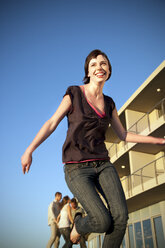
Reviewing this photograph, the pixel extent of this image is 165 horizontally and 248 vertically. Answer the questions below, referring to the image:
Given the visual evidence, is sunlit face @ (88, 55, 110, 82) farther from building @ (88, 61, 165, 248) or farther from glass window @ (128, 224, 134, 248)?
glass window @ (128, 224, 134, 248)

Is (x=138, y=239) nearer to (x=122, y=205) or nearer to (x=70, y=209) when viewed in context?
(x=70, y=209)

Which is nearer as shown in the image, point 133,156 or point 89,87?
point 89,87

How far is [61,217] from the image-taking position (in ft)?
19.8

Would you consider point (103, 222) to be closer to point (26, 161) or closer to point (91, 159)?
point (91, 159)

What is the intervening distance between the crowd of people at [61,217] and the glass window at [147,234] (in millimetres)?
9170

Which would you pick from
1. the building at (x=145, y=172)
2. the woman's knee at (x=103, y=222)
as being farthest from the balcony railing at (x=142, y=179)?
the woman's knee at (x=103, y=222)

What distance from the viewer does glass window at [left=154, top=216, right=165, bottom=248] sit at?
13238mm

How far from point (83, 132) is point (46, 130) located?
0.30 m

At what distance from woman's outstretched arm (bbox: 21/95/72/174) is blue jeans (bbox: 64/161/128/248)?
0.31m

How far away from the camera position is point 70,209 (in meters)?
6.09

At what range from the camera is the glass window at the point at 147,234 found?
46.2 ft

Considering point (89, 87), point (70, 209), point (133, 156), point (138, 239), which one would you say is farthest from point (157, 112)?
point (89, 87)

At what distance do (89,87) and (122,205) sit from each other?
107 centimetres

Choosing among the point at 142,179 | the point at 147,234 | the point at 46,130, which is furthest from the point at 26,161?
the point at 147,234
